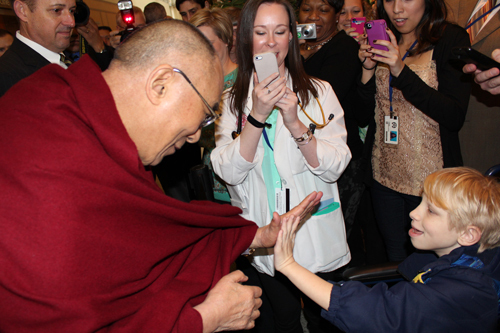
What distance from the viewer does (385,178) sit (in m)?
2.14

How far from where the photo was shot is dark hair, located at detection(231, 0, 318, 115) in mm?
1778

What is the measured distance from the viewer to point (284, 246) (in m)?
1.40

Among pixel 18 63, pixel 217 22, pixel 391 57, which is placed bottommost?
pixel 391 57

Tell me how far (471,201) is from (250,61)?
124 centimetres

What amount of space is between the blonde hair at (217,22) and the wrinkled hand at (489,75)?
148cm

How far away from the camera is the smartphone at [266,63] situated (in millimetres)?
1569

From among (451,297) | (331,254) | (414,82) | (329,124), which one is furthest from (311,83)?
(451,297)

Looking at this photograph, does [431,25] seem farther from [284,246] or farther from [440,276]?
[284,246]

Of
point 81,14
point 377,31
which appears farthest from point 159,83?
point 81,14

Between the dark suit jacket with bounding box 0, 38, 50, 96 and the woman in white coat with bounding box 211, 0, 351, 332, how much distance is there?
4.23 feet

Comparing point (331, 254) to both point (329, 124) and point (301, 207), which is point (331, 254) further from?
point (329, 124)

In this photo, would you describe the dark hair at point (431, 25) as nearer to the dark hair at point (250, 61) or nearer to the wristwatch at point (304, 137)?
the dark hair at point (250, 61)

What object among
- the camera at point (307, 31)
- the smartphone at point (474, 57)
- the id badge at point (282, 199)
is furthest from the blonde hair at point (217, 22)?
the smartphone at point (474, 57)

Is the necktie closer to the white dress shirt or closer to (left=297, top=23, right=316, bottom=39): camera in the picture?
(left=297, top=23, right=316, bottom=39): camera
